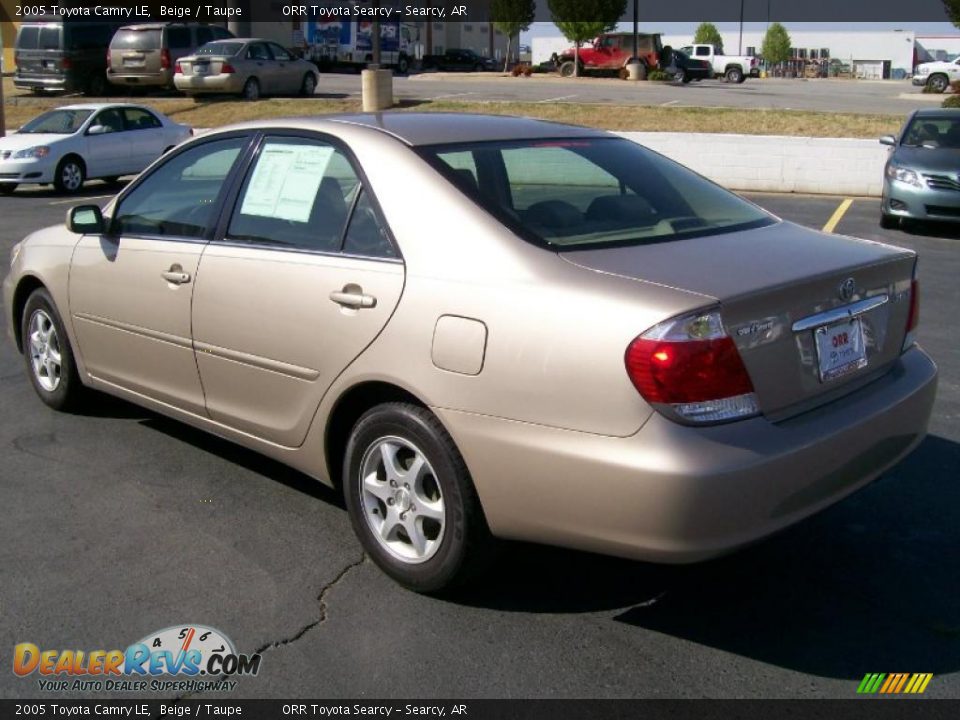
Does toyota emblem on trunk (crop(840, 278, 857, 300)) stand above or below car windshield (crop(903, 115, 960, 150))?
below

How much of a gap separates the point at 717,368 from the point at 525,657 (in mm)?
1101

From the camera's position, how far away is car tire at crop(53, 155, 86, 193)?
17.2 meters

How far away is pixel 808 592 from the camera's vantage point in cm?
A: 387

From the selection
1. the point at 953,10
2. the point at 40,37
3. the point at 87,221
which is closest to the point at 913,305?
the point at 87,221

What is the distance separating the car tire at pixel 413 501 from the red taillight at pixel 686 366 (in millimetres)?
747

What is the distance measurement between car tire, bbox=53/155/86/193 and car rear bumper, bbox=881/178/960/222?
484 inches

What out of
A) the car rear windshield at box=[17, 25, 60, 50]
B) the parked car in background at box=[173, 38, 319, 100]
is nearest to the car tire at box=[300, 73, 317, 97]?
the parked car in background at box=[173, 38, 319, 100]

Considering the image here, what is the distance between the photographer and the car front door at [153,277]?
4715 mm

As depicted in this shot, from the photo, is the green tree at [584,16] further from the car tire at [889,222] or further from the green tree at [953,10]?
the car tire at [889,222]

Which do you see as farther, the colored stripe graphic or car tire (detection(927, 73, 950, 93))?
car tire (detection(927, 73, 950, 93))

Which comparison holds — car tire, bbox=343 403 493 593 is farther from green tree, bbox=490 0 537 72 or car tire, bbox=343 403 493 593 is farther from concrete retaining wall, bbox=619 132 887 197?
green tree, bbox=490 0 537 72

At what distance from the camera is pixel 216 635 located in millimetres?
3576

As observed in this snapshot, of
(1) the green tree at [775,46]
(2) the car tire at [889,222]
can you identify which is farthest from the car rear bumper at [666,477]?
(1) the green tree at [775,46]

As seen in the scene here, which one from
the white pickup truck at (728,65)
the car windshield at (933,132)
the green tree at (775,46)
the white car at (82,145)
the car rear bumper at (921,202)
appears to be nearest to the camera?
the car rear bumper at (921,202)
